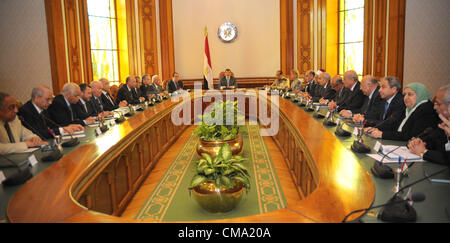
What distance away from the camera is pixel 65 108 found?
3.89 meters

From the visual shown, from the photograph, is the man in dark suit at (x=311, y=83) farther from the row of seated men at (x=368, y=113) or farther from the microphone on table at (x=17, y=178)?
the microphone on table at (x=17, y=178)

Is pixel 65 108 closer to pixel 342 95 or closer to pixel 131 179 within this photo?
pixel 131 179

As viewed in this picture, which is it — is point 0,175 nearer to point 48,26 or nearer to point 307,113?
point 307,113

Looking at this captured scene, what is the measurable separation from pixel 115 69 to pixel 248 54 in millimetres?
3850

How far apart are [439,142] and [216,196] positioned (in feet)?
5.42

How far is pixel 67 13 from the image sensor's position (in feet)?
21.3

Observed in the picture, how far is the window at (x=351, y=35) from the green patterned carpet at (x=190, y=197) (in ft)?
14.9

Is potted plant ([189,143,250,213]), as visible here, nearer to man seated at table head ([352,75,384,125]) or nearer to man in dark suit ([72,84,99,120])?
man seated at table head ([352,75,384,125])

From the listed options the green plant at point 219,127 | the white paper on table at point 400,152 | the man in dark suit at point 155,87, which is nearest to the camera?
the white paper on table at point 400,152

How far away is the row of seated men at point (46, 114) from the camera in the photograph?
2695mm

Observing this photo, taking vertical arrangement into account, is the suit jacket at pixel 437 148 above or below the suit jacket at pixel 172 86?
below

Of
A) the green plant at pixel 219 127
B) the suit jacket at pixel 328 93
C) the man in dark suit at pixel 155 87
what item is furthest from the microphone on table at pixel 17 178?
the man in dark suit at pixel 155 87

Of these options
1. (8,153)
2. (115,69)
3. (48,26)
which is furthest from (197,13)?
(8,153)
